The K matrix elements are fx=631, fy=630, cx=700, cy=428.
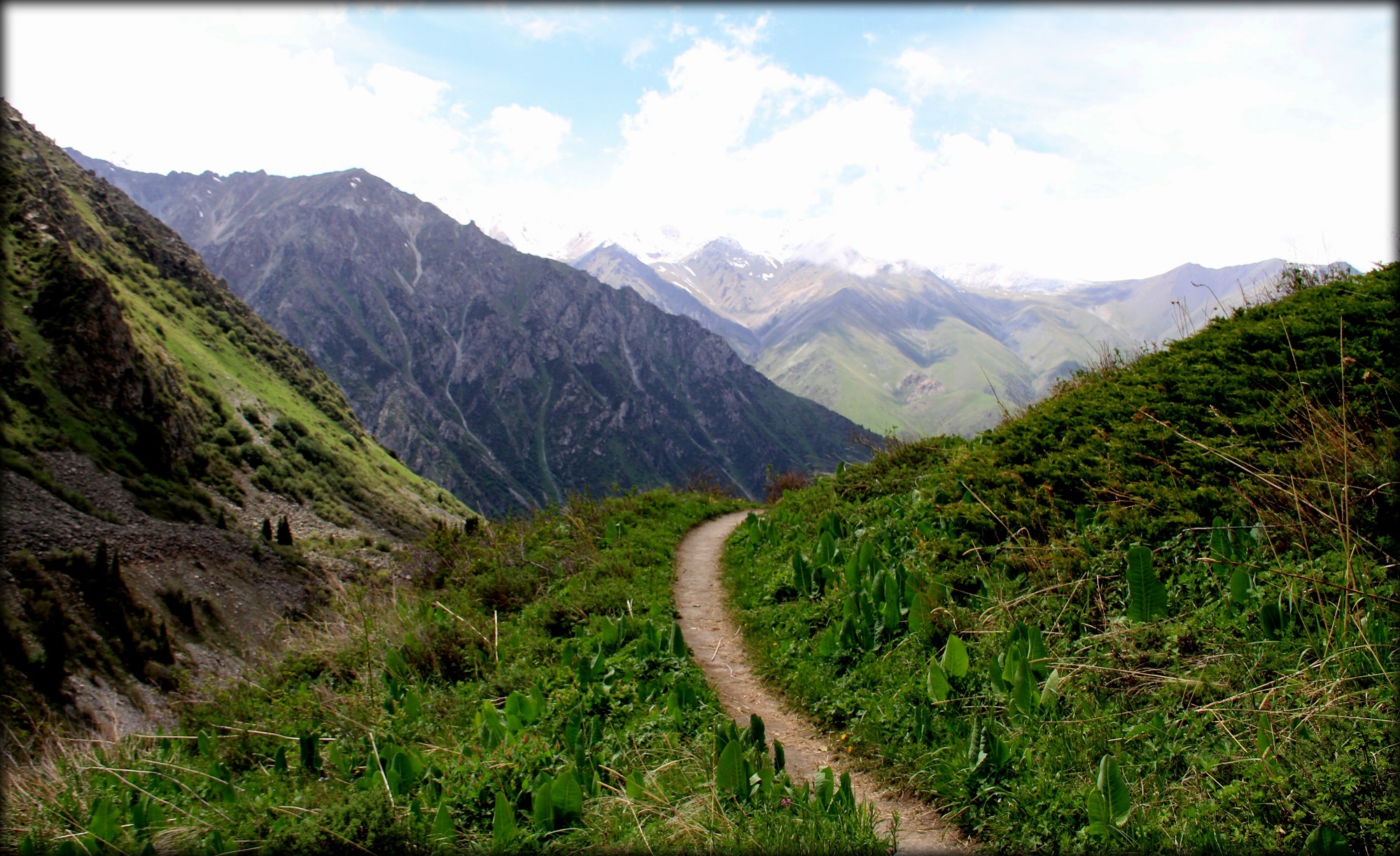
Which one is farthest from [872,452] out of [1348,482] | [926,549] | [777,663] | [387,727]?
[387,727]

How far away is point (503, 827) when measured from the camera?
402 cm

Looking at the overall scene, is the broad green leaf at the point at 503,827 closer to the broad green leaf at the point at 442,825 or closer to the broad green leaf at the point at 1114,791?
the broad green leaf at the point at 442,825

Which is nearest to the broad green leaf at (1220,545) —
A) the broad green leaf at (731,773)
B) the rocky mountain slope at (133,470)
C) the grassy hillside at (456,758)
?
the grassy hillside at (456,758)

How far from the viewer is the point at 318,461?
9000 centimetres

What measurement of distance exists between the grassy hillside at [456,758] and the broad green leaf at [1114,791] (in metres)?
1.33

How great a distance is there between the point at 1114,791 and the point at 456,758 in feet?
15.5

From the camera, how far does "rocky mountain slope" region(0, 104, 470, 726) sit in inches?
1224

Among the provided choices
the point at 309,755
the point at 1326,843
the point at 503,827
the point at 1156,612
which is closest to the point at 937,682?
the point at 1156,612

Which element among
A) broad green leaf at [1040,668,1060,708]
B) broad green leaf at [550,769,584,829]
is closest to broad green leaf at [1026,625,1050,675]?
broad green leaf at [1040,668,1060,708]

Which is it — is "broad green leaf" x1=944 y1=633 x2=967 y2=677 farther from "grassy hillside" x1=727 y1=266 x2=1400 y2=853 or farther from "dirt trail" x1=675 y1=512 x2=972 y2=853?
"dirt trail" x1=675 y1=512 x2=972 y2=853

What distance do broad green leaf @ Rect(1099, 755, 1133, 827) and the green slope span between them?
98.1 ft

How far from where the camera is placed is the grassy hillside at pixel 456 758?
396 centimetres

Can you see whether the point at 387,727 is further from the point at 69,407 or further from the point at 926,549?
the point at 69,407

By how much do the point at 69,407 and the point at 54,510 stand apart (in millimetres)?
19351
